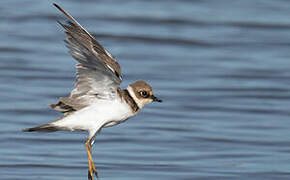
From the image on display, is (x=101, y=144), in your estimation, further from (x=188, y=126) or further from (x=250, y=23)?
(x=250, y=23)

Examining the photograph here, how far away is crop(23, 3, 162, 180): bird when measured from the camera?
826 centimetres

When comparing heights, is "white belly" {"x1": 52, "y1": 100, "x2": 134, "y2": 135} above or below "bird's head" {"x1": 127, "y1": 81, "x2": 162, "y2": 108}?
below

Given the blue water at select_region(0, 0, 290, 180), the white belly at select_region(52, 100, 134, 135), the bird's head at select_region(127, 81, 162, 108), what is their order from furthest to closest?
the blue water at select_region(0, 0, 290, 180), the bird's head at select_region(127, 81, 162, 108), the white belly at select_region(52, 100, 134, 135)

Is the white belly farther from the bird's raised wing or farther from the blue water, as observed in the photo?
the blue water

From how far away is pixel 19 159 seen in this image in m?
10.7

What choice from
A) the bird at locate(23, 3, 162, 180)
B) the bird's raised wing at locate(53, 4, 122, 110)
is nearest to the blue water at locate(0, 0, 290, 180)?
the bird at locate(23, 3, 162, 180)

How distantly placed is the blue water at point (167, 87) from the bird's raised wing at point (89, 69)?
1771mm

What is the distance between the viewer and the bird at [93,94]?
826 centimetres

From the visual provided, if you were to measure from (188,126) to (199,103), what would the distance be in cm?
135

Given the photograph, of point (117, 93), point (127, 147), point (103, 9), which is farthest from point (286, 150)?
point (103, 9)

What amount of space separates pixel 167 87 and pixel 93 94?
5.99 metres

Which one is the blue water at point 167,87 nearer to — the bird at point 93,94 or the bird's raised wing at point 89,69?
the bird at point 93,94

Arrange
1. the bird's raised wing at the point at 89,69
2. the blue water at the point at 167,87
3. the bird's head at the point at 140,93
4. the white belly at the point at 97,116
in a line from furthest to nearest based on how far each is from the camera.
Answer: the blue water at the point at 167,87, the bird's head at the point at 140,93, the white belly at the point at 97,116, the bird's raised wing at the point at 89,69

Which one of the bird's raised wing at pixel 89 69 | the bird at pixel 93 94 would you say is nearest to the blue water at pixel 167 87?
the bird at pixel 93 94
